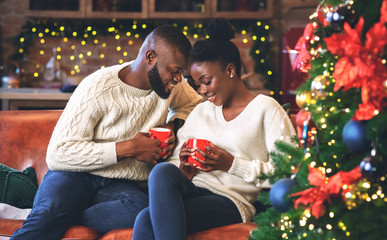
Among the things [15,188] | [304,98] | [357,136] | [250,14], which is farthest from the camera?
[250,14]

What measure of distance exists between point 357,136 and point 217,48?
98cm

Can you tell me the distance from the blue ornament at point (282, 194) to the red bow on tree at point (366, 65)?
0.23m

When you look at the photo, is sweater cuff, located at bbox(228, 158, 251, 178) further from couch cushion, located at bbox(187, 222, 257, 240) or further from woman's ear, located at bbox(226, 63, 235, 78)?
woman's ear, located at bbox(226, 63, 235, 78)

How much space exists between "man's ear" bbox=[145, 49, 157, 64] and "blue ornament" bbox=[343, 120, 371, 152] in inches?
44.1

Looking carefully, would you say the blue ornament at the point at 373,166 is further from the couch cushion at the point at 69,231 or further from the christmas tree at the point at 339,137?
the couch cushion at the point at 69,231

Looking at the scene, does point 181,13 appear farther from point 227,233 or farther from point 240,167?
point 227,233

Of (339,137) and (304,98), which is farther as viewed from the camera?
(304,98)

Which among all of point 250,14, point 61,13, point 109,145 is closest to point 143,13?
point 61,13

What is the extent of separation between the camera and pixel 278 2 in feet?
15.2

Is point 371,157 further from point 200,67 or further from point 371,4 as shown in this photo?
point 200,67

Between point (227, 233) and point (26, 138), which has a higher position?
point (26, 138)

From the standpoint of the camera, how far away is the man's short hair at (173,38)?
1.94 metres

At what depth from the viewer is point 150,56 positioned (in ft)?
6.46

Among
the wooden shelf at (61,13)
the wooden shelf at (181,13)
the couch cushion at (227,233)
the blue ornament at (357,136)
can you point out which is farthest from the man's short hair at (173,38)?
the wooden shelf at (61,13)
